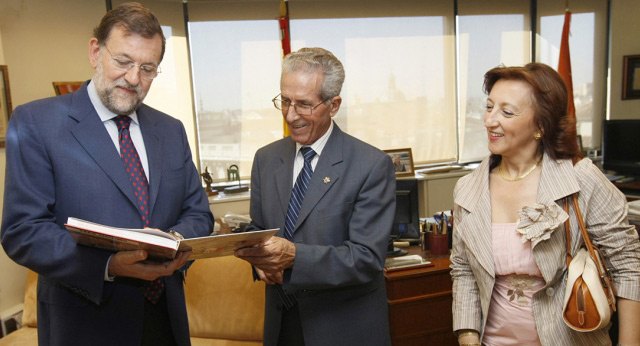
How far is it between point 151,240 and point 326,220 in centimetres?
62

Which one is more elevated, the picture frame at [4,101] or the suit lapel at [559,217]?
the picture frame at [4,101]

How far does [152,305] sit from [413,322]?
4.99 ft

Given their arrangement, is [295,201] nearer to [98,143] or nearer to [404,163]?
[98,143]

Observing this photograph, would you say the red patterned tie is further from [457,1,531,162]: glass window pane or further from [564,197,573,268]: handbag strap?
[457,1,531,162]: glass window pane

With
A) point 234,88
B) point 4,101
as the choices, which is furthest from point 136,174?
point 234,88

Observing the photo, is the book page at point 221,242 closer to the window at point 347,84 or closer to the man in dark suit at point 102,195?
the man in dark suit at point 102,195

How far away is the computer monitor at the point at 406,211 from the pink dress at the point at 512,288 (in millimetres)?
1250

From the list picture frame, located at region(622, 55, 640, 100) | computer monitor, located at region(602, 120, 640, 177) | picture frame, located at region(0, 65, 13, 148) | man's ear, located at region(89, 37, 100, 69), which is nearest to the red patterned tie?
man's ear, located at region(89, 37, 100, 69)

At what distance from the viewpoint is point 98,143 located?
1369mm

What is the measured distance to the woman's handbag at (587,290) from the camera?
1372 millimetres

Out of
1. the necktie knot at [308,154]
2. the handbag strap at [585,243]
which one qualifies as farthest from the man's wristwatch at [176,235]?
the handbag strap at [585,243]

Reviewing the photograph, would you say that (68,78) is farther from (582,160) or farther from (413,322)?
(582,160)

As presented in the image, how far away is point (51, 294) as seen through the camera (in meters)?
1.36

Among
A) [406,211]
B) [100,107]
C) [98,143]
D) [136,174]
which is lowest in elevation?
[406,211]
